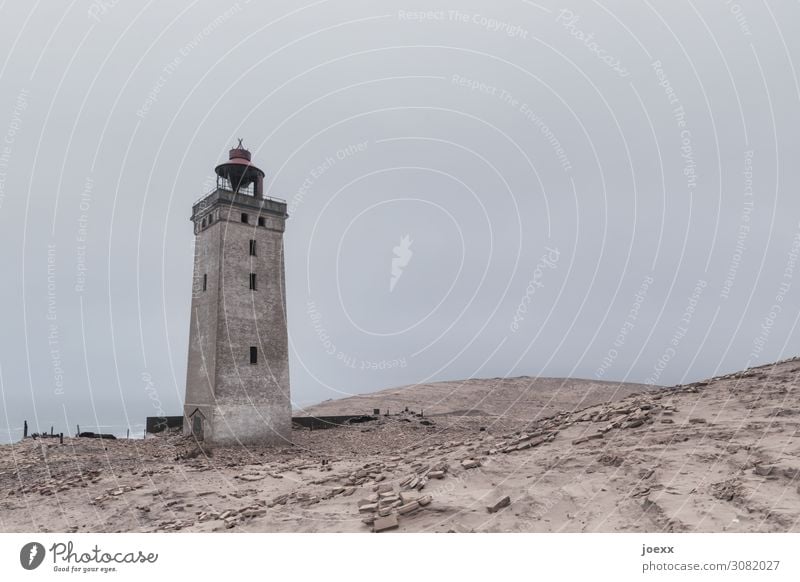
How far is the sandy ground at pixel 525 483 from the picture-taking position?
923 centimetres

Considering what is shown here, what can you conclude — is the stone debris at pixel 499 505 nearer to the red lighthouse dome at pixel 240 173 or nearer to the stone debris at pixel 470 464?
the stone debris at pixel 470 464

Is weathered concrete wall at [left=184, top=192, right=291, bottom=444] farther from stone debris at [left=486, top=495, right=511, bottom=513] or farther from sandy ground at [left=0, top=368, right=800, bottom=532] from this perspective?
stone debris at [left=486, top=495, right=511, bottom=513]

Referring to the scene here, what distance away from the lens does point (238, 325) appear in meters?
26.5

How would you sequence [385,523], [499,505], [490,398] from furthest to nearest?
1. [490,398]
2. [499,505]
3. [385,523]

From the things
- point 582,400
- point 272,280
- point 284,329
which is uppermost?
point 272,280

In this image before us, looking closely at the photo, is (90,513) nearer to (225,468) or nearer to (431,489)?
(225,468)

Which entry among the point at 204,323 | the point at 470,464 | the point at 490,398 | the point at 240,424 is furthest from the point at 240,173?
the point at 490,398

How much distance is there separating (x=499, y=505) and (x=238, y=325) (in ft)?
64.6

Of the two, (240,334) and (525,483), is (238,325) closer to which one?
(240,334)

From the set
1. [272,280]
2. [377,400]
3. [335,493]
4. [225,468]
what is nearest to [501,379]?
[377,400]

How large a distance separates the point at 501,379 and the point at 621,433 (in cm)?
5347

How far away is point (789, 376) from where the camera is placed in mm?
15695

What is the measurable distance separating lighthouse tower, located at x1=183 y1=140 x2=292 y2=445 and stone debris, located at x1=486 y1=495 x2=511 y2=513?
19.0 m
